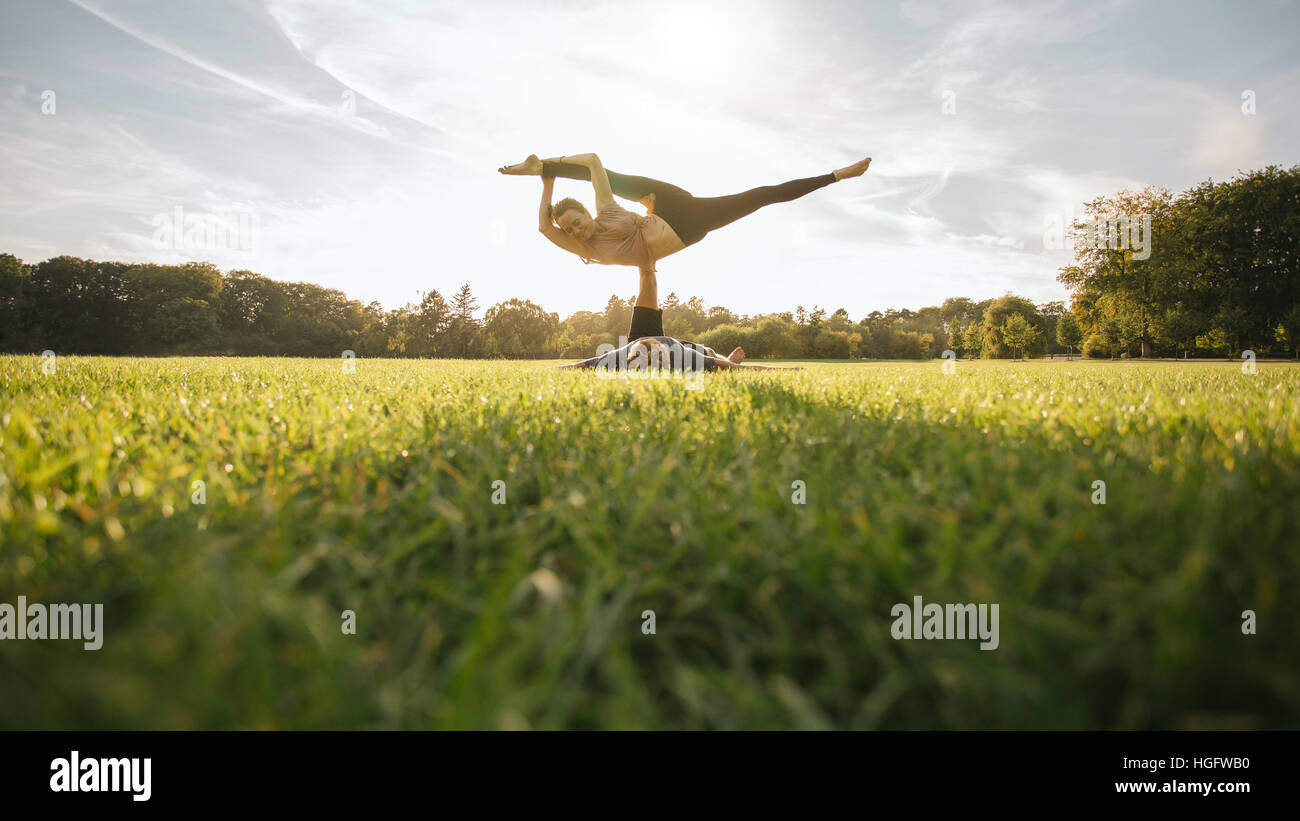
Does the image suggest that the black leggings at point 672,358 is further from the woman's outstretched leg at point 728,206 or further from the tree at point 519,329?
the tree at point 519,329

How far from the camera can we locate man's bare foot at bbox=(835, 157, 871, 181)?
6746 mm

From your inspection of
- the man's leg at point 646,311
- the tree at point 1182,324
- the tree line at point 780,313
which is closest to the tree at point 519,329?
the tree line at point 780,313

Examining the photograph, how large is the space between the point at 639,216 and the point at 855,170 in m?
2.90

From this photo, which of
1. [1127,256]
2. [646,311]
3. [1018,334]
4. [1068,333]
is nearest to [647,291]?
[646,311]

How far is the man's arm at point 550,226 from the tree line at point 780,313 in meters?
29.3

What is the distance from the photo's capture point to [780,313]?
67.4 metres

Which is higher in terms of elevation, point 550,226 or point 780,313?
point 780,313

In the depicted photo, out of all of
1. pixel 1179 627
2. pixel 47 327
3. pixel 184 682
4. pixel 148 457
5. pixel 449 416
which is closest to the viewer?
pixel 184 682

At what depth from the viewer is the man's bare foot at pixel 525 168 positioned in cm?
685

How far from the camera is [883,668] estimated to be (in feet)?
2.46

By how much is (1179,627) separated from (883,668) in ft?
1.28
